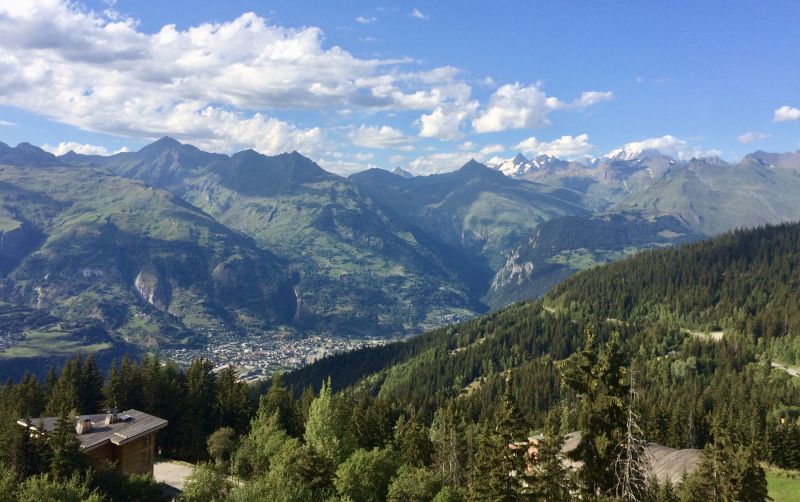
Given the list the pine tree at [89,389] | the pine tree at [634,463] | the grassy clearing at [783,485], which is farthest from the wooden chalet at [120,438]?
the grassy clearing at [783,485]

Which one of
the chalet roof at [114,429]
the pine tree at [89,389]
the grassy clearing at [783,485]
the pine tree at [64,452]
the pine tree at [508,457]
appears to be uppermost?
the pine tree at [508,457]

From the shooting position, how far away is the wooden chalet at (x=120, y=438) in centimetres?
6838

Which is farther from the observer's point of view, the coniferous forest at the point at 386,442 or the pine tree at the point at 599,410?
the coniferous forest at the point at 386,442

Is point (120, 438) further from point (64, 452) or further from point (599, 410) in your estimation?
point (599, 410)

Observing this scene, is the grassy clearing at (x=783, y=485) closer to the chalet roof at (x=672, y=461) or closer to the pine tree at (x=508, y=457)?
the chalet roof at (x=672, y=461)

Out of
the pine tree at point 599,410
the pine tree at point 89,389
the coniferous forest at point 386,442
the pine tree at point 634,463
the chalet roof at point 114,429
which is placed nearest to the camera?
the pine tree at point 634,463

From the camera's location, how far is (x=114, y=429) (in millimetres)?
71750

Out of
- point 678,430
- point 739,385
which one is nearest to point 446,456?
point 678,430

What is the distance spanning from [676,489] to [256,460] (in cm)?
6195

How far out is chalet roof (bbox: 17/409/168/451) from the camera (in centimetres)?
6725

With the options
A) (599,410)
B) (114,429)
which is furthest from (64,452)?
(599,410)

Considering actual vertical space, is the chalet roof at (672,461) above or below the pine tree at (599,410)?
below

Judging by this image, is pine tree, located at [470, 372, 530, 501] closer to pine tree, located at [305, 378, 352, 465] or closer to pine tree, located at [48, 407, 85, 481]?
pine tree, located at [305, 378, 352, 465]

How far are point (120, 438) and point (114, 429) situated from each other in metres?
3.07
